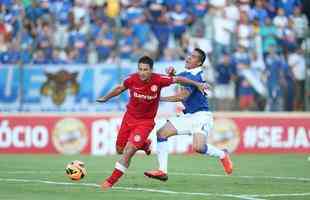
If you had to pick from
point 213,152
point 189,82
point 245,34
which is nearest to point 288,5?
point 245,34

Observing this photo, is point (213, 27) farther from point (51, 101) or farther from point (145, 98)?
point (145, 98)

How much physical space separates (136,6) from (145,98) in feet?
36.4

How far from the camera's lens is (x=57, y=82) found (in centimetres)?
2238

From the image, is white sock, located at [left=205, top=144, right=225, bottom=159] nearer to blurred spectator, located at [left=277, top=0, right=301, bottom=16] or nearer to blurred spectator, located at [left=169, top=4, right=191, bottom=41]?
blurred spectator, located at [left=169, top=4, right=191, bottom=41]

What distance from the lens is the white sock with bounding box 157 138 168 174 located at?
14898 millimetres

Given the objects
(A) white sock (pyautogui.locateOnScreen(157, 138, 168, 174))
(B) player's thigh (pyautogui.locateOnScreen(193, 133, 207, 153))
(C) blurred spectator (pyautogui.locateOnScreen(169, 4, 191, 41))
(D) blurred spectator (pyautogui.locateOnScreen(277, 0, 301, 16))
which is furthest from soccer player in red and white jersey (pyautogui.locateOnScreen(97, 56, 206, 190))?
(D) blurred spectator (pyautogui.locateOnScreen(277, 0, 301, 16))

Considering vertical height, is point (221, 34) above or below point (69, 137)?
above

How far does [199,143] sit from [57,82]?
7.55 metres

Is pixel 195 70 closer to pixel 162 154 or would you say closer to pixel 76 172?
pixel 162 154

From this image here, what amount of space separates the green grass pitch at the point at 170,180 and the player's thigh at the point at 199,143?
47 cm

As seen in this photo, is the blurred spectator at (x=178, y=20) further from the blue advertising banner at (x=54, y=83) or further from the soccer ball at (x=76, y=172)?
the soccer ball at (x=76, y=172)

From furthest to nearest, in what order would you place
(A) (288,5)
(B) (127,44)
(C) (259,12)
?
(A) (288,5) → (C) (259,12) → (B) (127,44)

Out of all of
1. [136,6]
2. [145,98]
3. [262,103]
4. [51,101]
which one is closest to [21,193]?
[145,98]

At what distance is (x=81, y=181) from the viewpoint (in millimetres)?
14695
